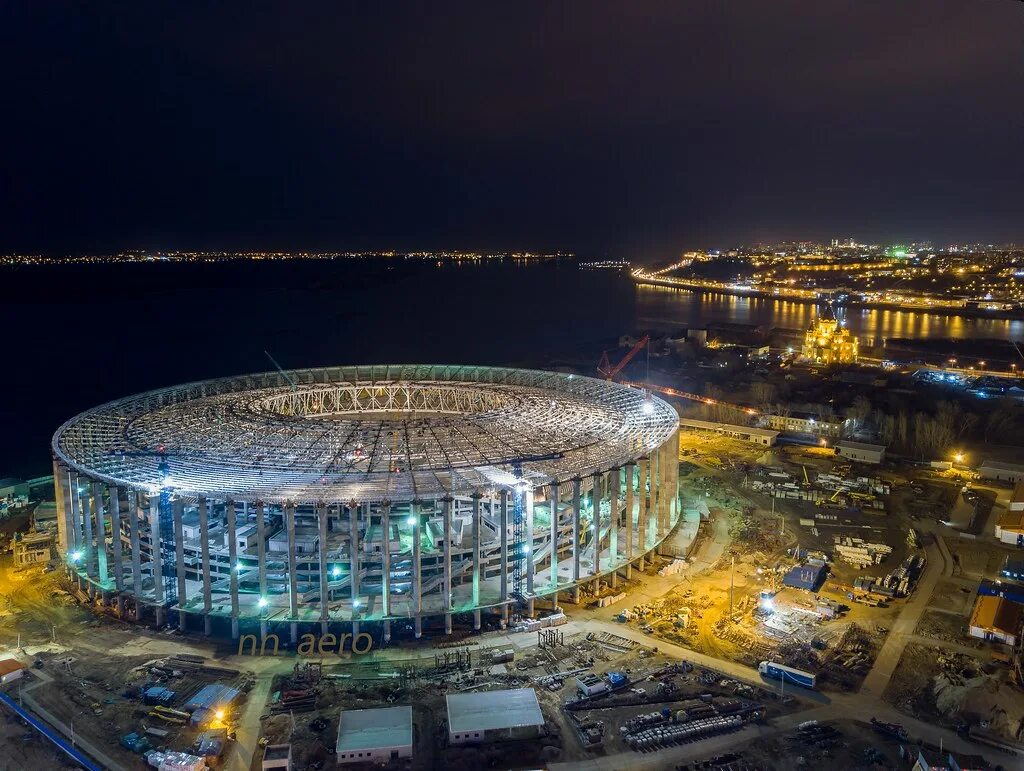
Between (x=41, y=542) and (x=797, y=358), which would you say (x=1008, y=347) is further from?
(x=41, y=542)

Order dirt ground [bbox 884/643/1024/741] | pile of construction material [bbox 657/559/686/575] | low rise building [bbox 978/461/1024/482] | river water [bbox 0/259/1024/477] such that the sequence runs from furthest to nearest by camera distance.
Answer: river water [bbox 0/259/1024/477] → low rise building [bbox 978/461/1024/482] → pile of construction material [bbox 657/559/686/575] → dirt ground [bbox 884/643/1024/741]

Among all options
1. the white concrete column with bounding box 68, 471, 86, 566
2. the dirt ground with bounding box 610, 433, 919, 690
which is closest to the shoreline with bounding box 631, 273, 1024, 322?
the dirt ground with bounding box 610, 433, 919, 690

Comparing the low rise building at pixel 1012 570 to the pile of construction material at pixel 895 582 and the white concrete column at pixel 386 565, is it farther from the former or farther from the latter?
the white concrete column at pixel 386 565

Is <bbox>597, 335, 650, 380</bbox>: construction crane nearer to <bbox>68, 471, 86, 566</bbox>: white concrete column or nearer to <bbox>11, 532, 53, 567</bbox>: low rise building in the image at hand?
<bbox>11, 532, 53, 567</bbox>: low rise building

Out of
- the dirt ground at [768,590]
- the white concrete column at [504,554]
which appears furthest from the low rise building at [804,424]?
the white concrete column at [504,554]

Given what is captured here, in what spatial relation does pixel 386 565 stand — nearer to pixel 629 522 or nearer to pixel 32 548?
pixel 629 522

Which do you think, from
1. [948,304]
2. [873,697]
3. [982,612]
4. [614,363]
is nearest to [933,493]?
[982,612]
